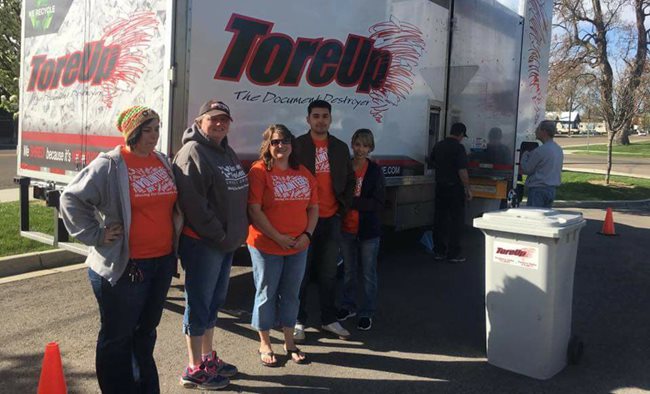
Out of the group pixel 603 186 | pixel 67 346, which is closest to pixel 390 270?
pixel 67 346

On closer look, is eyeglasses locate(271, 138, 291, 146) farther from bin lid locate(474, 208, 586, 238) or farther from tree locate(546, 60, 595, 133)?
tree locate(546, 60, 595, 133)

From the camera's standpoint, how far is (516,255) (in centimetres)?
385

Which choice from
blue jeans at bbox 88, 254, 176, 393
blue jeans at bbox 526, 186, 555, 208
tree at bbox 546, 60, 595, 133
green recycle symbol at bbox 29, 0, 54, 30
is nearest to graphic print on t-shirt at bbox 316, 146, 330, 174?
blue jeans at bbox 88, 254, 176, 393

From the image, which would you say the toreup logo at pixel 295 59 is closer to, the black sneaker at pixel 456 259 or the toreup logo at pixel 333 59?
the toreup logo at pixel 333 59

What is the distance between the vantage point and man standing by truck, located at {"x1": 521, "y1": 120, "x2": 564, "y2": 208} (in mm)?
6652

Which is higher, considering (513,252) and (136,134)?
(136,134)

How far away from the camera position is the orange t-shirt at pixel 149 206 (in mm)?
2869

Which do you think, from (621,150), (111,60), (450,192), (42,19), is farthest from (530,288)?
(621,150)

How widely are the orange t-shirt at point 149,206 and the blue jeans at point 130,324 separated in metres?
0.07

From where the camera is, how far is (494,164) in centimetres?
757

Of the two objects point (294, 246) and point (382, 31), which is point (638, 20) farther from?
point (294, 246)

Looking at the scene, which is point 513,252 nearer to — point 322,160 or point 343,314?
point 322,160

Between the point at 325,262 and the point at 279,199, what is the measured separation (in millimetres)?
906

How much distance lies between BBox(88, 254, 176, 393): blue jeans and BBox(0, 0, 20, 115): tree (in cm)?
889
